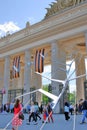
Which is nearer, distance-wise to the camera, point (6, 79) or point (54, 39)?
point (54, 39)

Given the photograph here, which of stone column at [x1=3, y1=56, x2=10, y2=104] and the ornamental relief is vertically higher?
the ornamental relief

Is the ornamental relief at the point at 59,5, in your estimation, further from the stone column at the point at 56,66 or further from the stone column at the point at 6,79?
the stone column at the point at 6,79

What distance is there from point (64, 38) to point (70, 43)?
221 centimetres

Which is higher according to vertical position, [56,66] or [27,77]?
[56,66]

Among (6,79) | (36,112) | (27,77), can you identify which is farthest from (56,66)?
(36,112)

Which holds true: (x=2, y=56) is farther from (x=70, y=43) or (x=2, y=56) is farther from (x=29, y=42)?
(x=70, y=43)

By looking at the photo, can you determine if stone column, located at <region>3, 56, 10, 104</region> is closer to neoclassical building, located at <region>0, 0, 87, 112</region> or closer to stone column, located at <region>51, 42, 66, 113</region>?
neoclassical building, located at <region>0, 0, 87, 112</region>

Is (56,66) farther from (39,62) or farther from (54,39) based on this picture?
(54,39)

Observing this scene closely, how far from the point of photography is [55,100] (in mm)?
4234

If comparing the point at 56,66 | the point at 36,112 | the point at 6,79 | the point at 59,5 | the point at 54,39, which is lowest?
the point at 36,112

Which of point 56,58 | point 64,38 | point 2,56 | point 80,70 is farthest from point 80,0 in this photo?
point 2,56

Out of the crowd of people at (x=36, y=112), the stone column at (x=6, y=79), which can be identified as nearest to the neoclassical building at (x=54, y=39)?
the stone column at (x=6, y=79)

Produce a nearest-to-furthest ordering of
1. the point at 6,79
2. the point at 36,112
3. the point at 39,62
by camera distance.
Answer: the point at 36,112
the point at 39,62
the point at 6,79

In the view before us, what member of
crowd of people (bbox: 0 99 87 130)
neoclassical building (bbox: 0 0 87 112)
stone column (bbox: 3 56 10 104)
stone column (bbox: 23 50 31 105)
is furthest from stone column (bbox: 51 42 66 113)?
stone column (bbox: 3 56 10 104)
